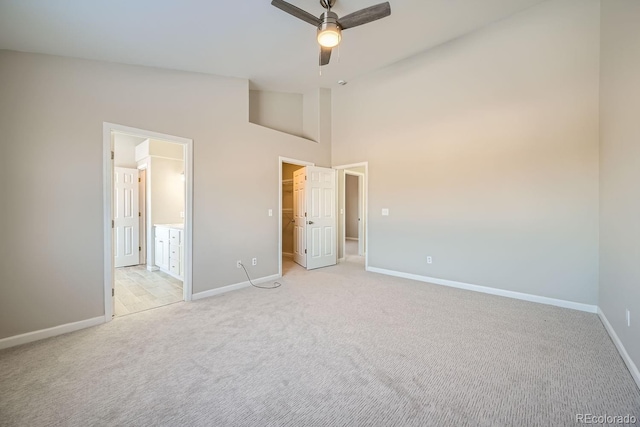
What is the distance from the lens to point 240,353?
2.16m

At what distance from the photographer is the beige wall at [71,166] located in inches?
89.5

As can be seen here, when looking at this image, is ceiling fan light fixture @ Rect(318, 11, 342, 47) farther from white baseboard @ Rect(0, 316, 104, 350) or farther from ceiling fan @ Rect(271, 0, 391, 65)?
white baseboard @ Rect(0, 316, 104, 350)

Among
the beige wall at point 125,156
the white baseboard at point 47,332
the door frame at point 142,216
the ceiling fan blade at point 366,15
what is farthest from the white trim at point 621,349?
the beige wall at point 125,156

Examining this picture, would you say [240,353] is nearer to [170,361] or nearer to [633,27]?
[170,361]

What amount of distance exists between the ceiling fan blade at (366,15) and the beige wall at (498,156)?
86.8 inches

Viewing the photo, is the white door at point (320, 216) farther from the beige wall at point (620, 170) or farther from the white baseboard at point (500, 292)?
the beige wall at point (620, 170)

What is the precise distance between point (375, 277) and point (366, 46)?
11.7 feet

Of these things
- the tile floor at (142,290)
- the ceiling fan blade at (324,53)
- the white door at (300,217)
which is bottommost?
the tile floor at (142,290)

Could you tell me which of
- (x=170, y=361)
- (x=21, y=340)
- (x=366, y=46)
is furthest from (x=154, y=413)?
(x=366, y=46)

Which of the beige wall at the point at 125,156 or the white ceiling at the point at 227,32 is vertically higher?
the white ceiling at the point at 227,32

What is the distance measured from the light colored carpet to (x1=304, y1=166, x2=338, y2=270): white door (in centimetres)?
202

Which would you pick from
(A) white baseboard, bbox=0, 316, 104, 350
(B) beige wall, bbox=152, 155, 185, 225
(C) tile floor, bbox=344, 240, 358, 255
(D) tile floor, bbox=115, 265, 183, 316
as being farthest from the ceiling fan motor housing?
(C) tile floor, bbox=344, 240, 358, 255

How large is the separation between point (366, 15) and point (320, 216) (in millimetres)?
3443

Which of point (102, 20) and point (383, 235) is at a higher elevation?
point (102, 20)
